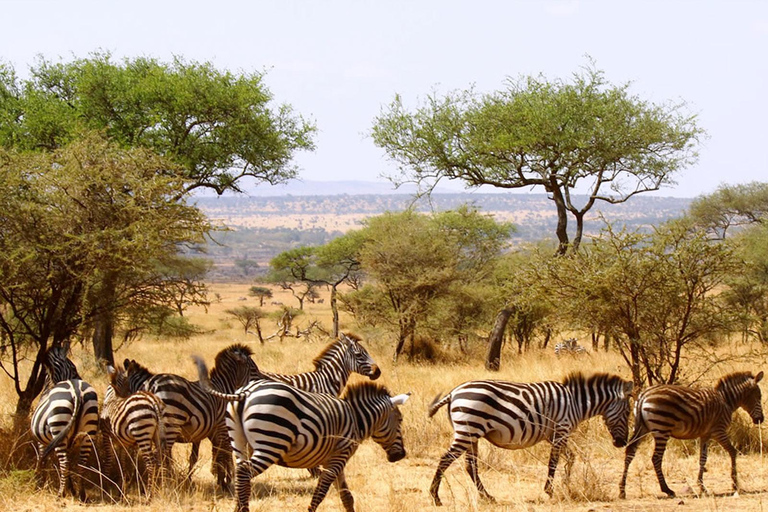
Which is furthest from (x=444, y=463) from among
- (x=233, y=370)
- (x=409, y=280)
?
(x=409, y=280)

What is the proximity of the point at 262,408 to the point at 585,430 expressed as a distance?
16.9ft

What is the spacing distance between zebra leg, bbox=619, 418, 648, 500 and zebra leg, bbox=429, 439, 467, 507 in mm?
1586

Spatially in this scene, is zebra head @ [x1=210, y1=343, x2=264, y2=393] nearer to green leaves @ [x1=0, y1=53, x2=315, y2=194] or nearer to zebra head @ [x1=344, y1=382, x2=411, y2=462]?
zebra head @ [x1=344, y1=382, x2=411, y2=462]

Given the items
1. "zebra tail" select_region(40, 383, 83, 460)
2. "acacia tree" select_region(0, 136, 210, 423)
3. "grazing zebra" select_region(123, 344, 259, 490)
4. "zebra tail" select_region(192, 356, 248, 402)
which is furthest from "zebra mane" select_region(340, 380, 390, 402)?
"acacia tree" select_region(0, 136, 210, 423)

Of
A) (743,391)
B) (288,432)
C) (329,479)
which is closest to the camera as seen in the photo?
(288,432)

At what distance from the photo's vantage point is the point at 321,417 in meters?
6.53

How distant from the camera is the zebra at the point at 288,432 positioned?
625cm

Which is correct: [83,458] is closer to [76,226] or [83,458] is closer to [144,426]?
[144,426]

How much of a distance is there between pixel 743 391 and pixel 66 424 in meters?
6.93

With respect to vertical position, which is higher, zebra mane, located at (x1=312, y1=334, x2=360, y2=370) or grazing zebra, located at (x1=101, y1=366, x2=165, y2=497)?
zebra mane, located at (x1=312, y1=334, x2=360, y2=370)

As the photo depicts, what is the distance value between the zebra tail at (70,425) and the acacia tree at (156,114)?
9.22 m

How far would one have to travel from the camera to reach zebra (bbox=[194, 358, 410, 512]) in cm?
625

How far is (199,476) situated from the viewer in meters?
8.61

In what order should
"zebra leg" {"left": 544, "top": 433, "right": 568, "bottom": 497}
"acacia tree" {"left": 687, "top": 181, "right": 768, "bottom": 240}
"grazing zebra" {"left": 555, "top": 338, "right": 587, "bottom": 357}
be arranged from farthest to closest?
"acacia tree" {"left": 687, "top": 181, "right": 768, "bottom": 240}, "grazing zebra" {"left": 555, "top": 338, "right": 587, "bottom": 357}, "zebra leg" {"left": 544, "top": 433, "right": 568, "bottom": 497}
